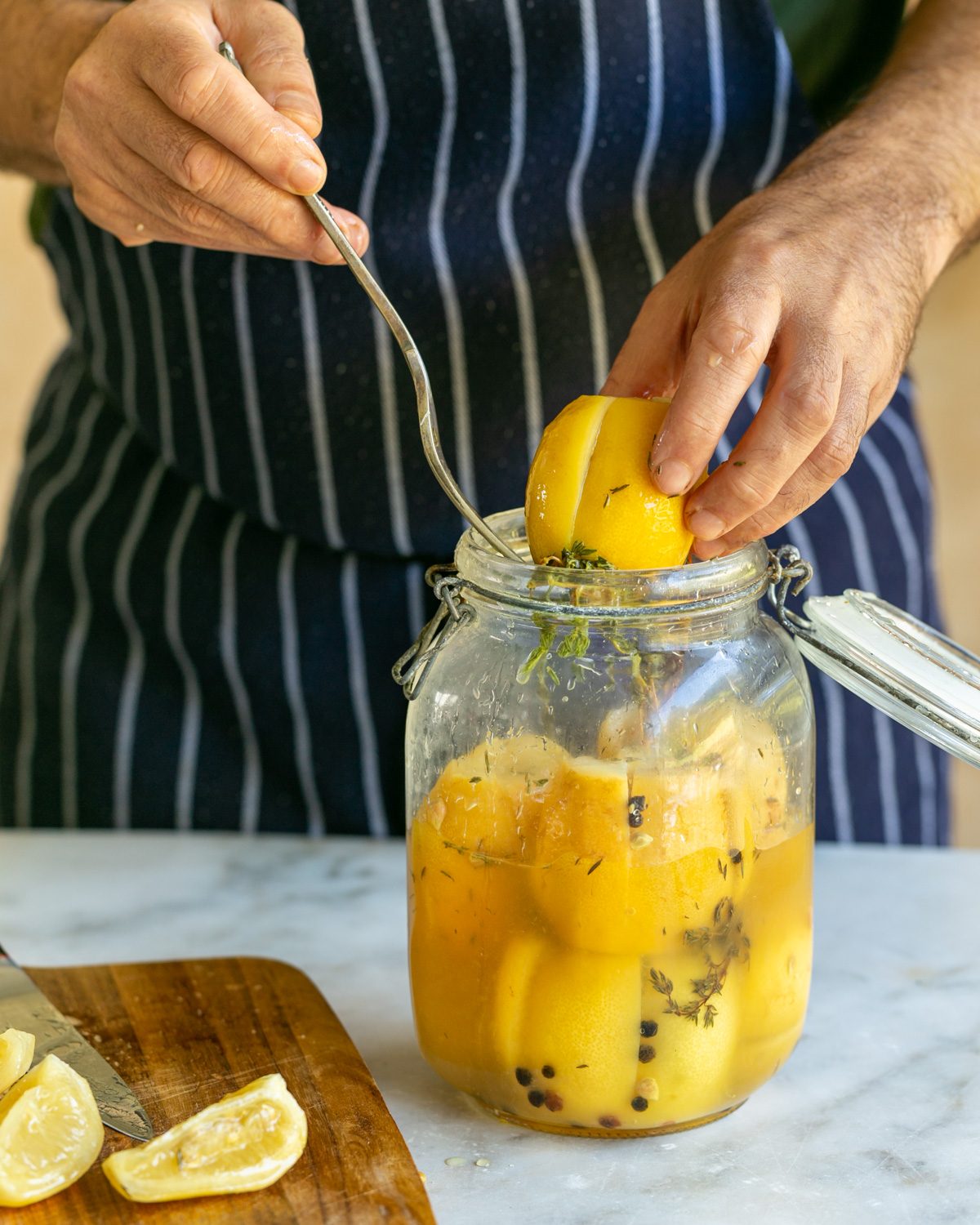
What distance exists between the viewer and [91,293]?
99cm

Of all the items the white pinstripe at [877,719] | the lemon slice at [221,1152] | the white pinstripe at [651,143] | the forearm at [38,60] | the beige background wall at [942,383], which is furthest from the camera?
the beige background wall at [942,383]

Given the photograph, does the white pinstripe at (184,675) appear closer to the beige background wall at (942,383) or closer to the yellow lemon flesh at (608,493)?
the yellow lemon flesh at (608,493)

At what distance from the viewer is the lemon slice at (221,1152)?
0.54 m

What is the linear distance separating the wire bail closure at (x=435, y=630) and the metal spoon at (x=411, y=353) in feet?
0.09

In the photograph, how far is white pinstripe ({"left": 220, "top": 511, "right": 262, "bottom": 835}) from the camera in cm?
99

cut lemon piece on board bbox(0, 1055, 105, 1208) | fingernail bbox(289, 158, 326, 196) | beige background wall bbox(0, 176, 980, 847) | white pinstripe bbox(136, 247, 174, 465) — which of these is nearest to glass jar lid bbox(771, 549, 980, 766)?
fingernail bbox(289, 158, 326, 196)

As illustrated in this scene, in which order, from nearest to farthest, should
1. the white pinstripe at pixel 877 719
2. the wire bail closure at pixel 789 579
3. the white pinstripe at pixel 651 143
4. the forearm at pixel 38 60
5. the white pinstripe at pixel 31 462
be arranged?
1. the wire bail closure at pixel 789 579
2. the forearm at pixel 38 60
3. the white pinstripe at pixel 651 143
4. the white pinstripe at pixel 877 719
5. the white pinstripe at pixel 31 462

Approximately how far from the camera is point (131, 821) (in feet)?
3.46

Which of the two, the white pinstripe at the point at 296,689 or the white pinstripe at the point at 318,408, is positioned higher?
the white pinstripe at the point at 318,408

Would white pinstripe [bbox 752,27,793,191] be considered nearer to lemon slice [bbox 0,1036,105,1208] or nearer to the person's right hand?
the person's right hand

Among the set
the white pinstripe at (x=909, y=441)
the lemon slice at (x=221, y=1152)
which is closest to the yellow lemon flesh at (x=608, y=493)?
the lemon slice at (x=221, y=1152)

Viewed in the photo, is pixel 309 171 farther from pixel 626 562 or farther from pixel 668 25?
pixel 668 25

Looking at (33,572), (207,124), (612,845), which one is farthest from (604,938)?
(33,572)

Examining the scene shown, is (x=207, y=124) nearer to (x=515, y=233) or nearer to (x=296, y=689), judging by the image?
(x=515, y=233)
